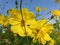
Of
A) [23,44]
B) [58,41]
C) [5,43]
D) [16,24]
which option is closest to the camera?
[16,24]

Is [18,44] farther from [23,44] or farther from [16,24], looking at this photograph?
[16,24]

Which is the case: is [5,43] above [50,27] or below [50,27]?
below

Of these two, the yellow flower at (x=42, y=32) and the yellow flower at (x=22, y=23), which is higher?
the yellow flower at (x=22, y=23)

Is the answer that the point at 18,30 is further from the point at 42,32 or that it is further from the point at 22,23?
the point at 42,32

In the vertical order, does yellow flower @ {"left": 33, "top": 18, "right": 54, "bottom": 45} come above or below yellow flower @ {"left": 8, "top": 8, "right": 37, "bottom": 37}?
below

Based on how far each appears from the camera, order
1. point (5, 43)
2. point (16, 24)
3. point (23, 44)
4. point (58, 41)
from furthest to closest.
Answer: point (58, 41)
point (5, 43)
point (23, 44)
point (16, 24)

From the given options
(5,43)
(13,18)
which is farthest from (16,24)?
(5,43)

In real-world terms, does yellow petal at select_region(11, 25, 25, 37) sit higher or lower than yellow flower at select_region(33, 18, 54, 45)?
higher

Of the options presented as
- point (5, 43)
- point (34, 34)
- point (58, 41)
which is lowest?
point (58, 41)

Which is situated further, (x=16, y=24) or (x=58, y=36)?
(x=58, y=36)

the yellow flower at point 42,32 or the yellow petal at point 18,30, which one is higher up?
the yellow petal at point 18,30

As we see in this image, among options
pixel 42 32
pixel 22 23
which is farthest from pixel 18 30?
pixel 42 32
